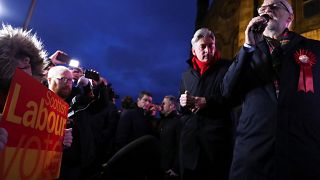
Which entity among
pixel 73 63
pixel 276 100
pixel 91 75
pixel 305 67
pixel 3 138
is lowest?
pixel 3 138

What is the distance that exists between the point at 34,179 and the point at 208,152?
1.64 metres

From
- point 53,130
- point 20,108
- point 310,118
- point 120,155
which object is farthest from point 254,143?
point 20,108

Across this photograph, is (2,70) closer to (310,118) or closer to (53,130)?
(53,130)

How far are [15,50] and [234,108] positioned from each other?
83.9 inches

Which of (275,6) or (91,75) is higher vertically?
(275,6)

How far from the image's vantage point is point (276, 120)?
2305mm

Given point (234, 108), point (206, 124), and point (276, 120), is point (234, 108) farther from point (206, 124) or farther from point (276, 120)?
point (276, 120)

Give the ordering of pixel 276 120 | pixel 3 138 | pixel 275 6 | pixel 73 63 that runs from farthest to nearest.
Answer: pixel 73 63
pixel 275 6
pixel 276 120
pixel 3 138

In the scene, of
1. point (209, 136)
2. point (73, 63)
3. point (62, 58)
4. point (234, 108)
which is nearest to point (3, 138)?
point (209, 136)

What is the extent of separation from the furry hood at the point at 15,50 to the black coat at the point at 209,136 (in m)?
1.56

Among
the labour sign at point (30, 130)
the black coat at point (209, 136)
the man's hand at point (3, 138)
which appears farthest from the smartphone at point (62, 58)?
the man's hand at point (3, 138)

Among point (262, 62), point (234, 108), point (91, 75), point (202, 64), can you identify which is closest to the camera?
point (262, 62)

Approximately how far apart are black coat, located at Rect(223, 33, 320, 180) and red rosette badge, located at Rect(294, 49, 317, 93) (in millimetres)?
31

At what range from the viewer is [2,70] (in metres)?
2.05
